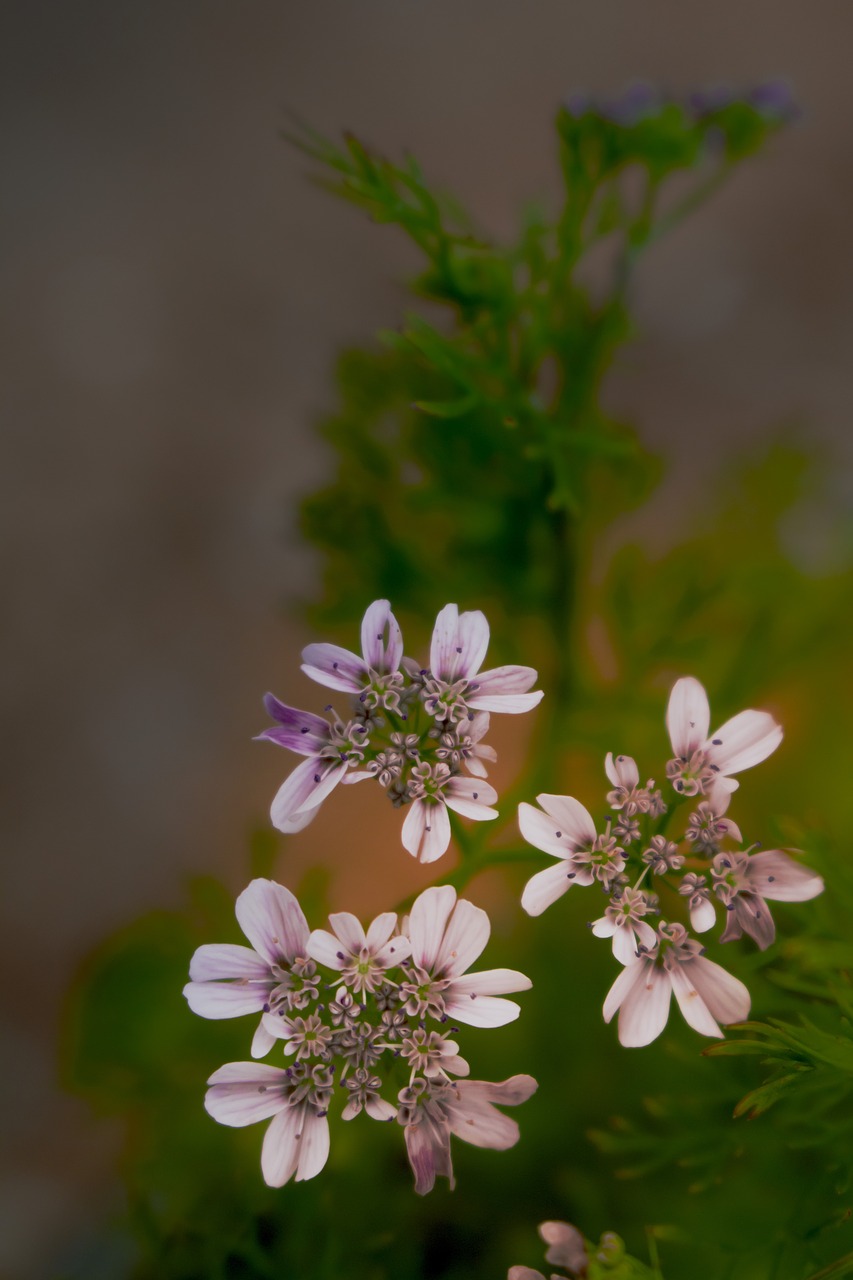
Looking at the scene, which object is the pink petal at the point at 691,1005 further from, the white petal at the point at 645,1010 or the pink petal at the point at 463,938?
the pink petal at the point at 463,938

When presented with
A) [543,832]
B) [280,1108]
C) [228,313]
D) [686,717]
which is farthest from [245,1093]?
[228,313]

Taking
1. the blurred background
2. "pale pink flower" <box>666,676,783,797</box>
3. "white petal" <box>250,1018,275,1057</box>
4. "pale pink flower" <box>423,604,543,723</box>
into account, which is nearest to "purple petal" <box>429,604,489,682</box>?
"pale pink flower" <box>423,604,543,723</box>

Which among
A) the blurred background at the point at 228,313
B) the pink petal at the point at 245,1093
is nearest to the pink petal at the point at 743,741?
the pink petal at the point at 245,1093

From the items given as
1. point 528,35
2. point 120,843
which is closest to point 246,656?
point 120,843

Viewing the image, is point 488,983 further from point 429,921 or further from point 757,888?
point 757,888

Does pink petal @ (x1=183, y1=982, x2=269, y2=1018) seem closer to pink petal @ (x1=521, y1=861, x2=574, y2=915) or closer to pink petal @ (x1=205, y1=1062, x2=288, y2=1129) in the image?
pink petal @ (x1=205, y1=1062, x2=288, y2=1129)
